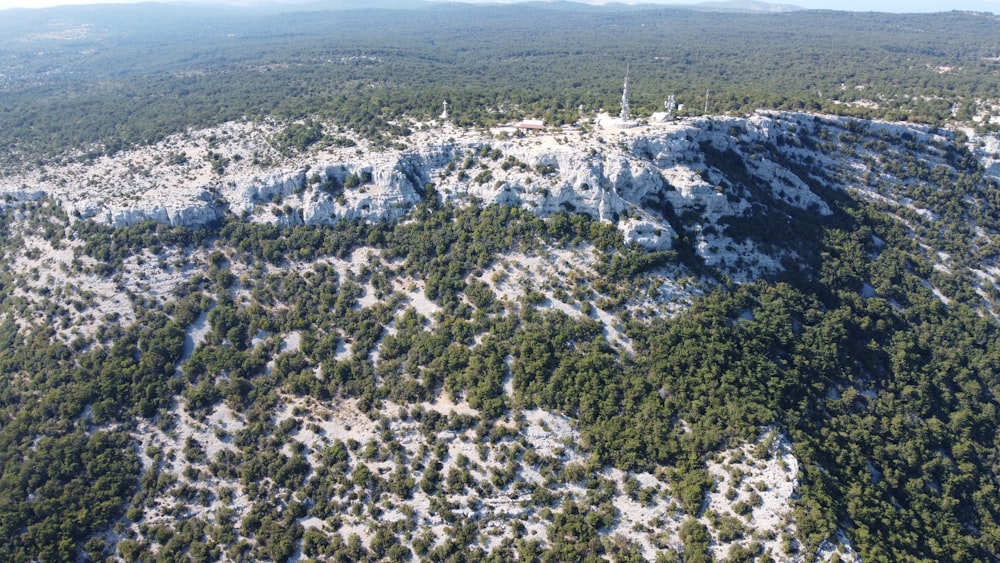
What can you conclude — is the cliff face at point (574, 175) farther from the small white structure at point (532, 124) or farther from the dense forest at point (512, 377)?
the small white structure at point (532, 124)

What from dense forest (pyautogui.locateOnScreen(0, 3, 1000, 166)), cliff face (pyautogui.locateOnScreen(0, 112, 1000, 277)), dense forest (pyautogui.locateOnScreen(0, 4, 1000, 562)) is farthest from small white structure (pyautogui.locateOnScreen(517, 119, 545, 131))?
dense forest (pyautogui.locateOnScreen(0, 4, 1000, 562))

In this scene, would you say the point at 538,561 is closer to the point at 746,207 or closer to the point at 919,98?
the point at 746,207

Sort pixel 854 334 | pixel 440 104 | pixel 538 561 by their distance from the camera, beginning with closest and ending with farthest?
pixel 538 561, pixel 854 334, pixel 440 104

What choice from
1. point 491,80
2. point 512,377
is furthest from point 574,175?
point 491,80

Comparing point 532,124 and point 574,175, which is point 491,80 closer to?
point 532,124

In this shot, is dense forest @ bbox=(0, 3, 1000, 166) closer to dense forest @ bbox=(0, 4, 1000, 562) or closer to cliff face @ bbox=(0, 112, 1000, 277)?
cliff face @ bbox=(0, 112, 1000, 277)

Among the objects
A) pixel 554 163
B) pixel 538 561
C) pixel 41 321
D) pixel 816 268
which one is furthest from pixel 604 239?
pixel 41 321
